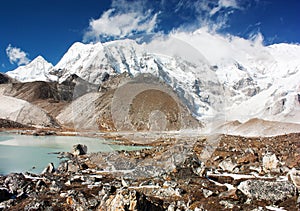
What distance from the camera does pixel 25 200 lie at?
14570 mm

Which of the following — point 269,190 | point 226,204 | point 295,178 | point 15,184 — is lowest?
point 15,184

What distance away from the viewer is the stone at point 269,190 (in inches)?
533

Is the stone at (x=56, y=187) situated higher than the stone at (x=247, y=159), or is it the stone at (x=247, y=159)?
the stone at (x=247, y=159)

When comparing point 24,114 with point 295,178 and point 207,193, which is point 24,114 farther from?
point 295,178

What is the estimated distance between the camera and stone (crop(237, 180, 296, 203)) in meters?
13.5

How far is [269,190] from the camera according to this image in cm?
1402

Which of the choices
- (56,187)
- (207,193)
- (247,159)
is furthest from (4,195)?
(247,159)

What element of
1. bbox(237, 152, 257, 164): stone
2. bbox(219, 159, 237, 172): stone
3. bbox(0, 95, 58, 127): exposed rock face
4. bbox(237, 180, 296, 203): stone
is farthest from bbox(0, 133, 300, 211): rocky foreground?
bbox(0, 95, 58, 127): exposed rock face

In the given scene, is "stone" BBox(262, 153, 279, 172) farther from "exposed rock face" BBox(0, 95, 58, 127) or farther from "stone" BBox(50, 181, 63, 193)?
"exposed rock face" BBox(0, 95, 58, 127)

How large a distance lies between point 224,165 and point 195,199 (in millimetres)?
11001

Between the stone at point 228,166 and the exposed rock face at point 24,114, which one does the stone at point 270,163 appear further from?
the exposed rock face at point 24,114

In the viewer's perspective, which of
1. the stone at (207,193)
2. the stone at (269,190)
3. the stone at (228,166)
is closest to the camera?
the stone at (269,190)

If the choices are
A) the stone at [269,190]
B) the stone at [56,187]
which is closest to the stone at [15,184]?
the stone at [56,187]

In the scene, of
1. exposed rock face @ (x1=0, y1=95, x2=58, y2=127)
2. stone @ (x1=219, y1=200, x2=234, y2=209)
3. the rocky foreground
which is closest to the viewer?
the rocky foreground
